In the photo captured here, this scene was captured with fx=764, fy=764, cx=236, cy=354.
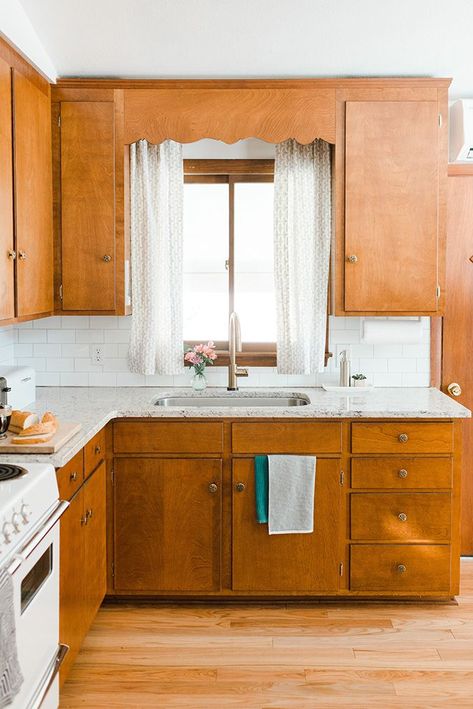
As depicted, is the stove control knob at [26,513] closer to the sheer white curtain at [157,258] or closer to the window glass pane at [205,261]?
the sheer white curtain at [157,258]

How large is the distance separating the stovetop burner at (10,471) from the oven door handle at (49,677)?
0.59m

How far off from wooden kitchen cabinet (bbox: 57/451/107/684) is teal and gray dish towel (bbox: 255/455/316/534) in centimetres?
70

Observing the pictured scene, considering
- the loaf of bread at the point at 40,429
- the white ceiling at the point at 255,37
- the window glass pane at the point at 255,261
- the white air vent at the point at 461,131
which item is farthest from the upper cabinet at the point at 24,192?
the white air vent at the point at 461,131

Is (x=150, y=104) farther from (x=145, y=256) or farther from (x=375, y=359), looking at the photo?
(x=375, y=359)

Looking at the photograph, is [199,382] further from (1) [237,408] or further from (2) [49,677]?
(2) [49,677]

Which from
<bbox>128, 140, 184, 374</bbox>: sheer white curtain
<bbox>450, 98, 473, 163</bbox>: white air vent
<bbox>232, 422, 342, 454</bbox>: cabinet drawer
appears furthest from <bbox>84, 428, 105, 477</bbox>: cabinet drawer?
<bbox>450, 98, 473, 163</bbox>: white air vent

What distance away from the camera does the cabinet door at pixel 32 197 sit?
3113 mm

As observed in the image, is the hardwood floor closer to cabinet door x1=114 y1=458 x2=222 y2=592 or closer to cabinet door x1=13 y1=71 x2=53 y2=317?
cabinet door x1=114 y1=458 x2=222 y2=592

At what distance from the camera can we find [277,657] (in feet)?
9.81

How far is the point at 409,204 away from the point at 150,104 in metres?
1.30

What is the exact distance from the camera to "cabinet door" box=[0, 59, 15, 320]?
291 centimetres

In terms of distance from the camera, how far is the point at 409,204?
3586mm

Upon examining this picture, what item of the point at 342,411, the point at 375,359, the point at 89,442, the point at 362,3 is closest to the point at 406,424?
the point at 342,411

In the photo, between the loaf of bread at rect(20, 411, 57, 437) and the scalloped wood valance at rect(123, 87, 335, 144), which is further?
the scalloped wood valance at rect(123, 87, 335, 144)
